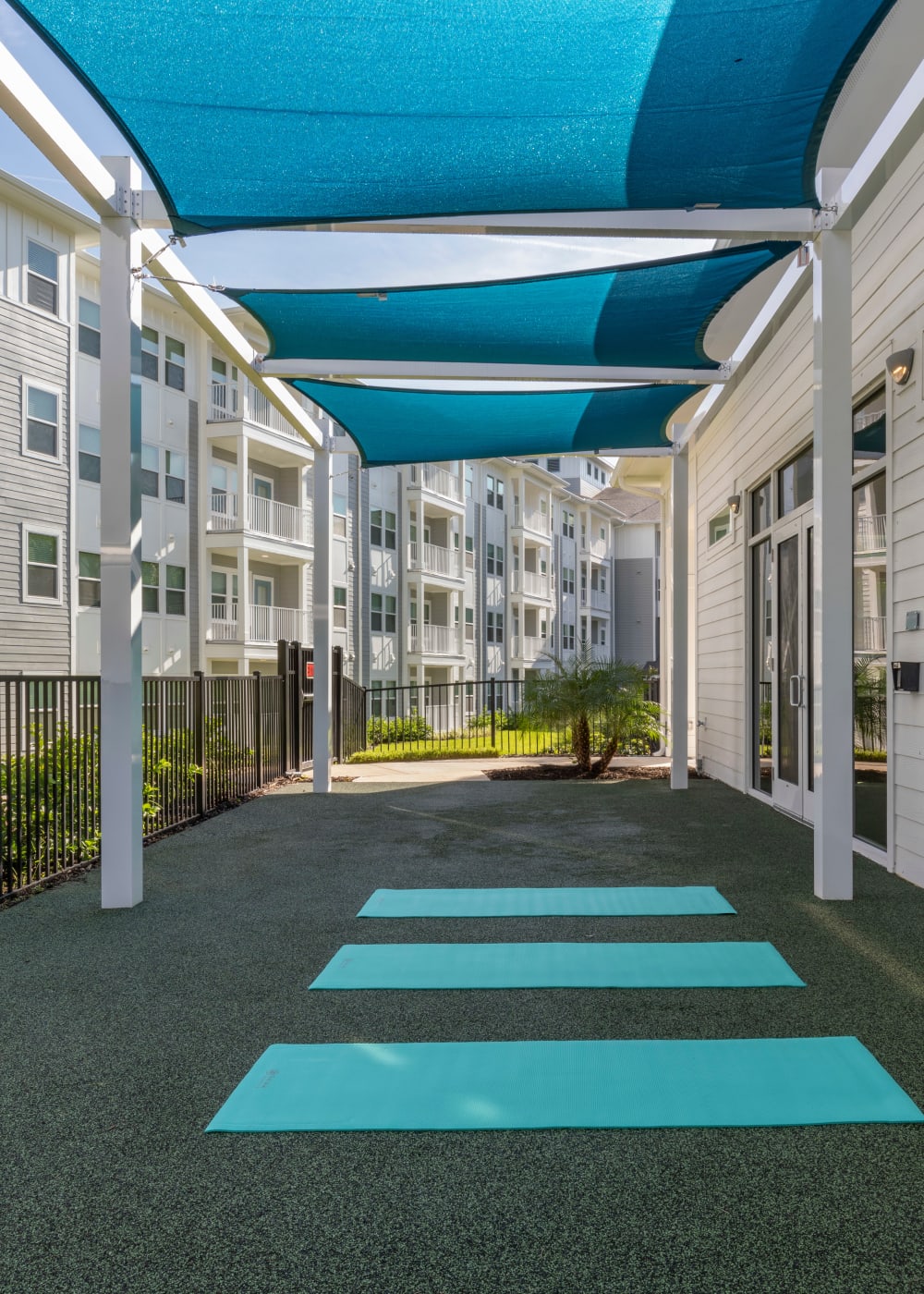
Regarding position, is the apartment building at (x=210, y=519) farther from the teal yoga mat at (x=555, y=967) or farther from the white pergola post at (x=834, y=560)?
the teal yoga mat at (x=555, y=967)

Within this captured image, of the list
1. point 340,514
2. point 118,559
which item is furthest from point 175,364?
point 118,559

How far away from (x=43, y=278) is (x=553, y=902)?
1357 centimetres

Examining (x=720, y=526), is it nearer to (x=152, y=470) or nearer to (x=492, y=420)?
(x=492, y=420)

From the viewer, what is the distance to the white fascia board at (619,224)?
421 centimetres

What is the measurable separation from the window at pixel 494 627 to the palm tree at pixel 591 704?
1721 cm

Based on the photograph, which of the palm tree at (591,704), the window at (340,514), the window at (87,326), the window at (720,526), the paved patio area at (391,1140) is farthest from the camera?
the window at (340,514)

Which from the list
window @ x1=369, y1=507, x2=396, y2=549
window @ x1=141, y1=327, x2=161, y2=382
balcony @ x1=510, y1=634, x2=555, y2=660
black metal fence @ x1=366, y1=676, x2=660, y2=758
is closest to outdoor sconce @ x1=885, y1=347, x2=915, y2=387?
black metal fence @ x1=366, y1=676, x2=660, y2=758

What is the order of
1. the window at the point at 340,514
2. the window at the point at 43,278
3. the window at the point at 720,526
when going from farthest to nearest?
the window at the point at 340,514 < the window at the point at 43,278 < the window at the point at 720,526

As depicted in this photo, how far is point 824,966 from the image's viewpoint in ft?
11.3

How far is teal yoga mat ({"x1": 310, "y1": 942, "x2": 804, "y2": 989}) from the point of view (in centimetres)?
333

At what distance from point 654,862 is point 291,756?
571 cm

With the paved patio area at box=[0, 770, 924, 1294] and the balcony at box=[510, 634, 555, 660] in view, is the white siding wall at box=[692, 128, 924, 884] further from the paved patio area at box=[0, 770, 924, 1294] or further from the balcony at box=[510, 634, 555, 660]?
the balcony at box=[510, 634, 555, 660]

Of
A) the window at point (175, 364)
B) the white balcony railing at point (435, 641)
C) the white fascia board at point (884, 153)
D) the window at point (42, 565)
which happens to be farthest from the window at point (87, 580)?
the white fascia board at point (884, 153)

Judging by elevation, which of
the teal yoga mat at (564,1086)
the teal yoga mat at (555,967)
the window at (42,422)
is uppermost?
the window at (42,422)
